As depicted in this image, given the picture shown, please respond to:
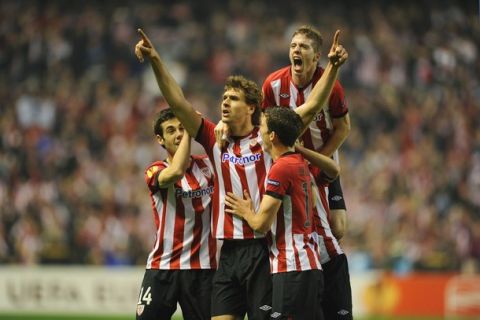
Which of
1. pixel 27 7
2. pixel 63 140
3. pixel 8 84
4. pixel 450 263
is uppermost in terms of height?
pixel 27 7

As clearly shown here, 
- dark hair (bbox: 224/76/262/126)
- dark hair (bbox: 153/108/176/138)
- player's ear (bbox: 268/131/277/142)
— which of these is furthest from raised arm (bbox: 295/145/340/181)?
dark hair (bbox: 153/108/176/138)

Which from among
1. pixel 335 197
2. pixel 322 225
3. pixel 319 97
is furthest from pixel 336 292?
pixel 319 97

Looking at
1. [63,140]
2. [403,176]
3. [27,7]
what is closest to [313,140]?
[403,176]

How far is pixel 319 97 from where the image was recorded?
662 centimetres

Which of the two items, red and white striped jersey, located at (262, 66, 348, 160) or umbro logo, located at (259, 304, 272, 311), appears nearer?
umbro logo, located at (259, 304, 272, 311)

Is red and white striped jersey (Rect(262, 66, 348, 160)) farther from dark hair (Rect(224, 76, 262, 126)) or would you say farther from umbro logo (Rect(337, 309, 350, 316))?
umbro logo (Rect(337, 309, 350, 316))

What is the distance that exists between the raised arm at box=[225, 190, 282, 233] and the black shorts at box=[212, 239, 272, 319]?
0.23m

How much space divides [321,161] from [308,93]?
0.55m

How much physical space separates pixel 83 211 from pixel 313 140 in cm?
1051

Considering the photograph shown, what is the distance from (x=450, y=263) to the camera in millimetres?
16062

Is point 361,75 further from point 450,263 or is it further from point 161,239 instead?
point 161,239

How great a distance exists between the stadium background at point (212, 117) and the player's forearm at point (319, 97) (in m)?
9.15

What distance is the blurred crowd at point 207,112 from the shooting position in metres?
16.8

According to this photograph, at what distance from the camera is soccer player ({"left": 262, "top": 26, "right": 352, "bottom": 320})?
701 centimetres
